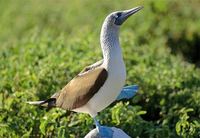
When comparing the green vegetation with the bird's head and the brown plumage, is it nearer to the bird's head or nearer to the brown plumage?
the brown plumage

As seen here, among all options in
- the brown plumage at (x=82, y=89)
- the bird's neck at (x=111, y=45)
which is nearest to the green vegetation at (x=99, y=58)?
the brown plumage at (x=82, y=89)

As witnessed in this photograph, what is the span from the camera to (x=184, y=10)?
309 inches

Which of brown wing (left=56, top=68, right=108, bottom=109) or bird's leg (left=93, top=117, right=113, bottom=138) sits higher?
brown wing (left=56, top=68, right=108, bottom=109)

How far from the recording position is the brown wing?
3748mm

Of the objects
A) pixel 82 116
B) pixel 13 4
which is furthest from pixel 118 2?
pixel 82 116

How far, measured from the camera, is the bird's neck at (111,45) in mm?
3727

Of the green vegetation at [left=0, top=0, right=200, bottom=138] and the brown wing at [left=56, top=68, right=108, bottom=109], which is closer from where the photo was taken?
the brown wing at [left=56, top=68, right=108, bottom=109]

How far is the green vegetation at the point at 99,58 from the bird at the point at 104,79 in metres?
0.50

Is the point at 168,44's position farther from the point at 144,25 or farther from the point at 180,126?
the point at 180,126

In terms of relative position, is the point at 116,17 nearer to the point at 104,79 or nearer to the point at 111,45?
the point at 111,45

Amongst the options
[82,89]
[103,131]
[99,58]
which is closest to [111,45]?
[82,89]

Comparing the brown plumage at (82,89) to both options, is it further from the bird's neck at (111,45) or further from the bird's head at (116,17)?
the bird's head at (116,17)

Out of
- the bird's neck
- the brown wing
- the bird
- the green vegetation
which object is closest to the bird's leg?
the bird

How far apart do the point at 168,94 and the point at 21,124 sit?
1236 millimetres
